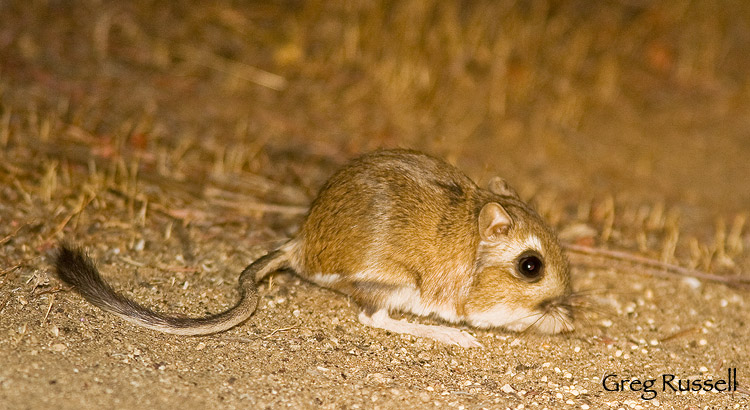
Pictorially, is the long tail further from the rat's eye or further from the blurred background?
the blurred background

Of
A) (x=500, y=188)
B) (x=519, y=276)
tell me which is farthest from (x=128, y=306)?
(x=500, y=188)

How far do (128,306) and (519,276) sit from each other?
1906mm

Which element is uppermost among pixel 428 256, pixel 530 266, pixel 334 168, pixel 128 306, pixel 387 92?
pixel 530 266

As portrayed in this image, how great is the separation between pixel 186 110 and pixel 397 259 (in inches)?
131

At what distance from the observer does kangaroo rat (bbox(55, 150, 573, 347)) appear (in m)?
4.07

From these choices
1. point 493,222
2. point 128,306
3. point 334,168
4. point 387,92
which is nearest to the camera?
point 128,306

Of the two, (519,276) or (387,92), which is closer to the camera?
(519,276)

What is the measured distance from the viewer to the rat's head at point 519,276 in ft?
13.5

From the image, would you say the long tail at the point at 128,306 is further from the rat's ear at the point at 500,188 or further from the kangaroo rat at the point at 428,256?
the rat's ear at the point at 500,188

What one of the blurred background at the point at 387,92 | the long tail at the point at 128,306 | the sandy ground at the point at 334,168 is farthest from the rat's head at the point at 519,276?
the blurred background at the point at 387,92

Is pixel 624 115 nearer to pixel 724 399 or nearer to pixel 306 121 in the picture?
pixel 306 121

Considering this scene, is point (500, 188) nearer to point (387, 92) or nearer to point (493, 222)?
point (493, 222)

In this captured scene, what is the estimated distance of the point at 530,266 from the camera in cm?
412

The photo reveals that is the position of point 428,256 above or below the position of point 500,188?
below
